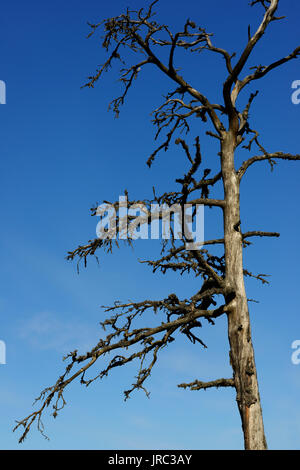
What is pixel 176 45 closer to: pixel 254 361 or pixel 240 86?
pixel 240 86

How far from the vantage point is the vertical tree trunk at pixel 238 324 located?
8.01 meters

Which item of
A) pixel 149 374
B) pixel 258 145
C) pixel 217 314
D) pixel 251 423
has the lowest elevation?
pixel 251 423

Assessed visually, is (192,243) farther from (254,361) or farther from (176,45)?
(176,45)

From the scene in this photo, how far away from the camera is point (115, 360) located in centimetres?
895

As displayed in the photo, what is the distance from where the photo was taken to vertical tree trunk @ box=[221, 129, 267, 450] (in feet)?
26.3

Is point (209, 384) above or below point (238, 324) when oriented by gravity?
below

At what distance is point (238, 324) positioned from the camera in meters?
8.62

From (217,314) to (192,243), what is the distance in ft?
4.56
